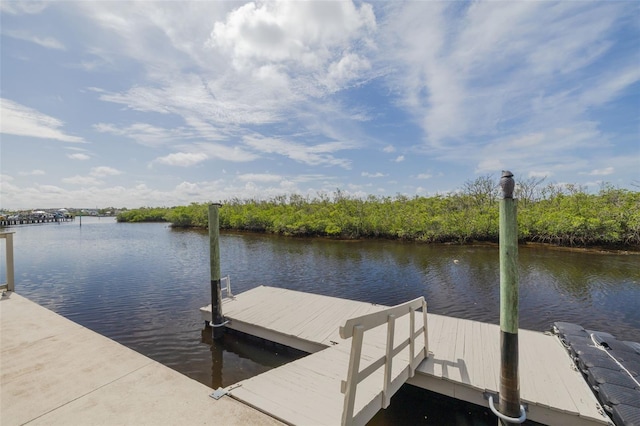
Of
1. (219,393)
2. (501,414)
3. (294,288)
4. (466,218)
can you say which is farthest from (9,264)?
(466,218)

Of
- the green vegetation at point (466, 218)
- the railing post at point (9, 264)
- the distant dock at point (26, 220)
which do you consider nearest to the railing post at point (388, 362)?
the railing post at point (9, 264)

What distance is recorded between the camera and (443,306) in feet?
29.1

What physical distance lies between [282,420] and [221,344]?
167 inches

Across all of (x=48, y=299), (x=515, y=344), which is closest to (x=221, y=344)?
(x=515, y=344)

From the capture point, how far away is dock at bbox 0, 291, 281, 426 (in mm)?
2648

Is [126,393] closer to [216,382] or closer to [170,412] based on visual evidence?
[170,412]

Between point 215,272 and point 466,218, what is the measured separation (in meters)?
22.1

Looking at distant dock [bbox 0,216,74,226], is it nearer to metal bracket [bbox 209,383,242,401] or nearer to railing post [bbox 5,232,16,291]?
railing post [bbox 5,232,16,291]

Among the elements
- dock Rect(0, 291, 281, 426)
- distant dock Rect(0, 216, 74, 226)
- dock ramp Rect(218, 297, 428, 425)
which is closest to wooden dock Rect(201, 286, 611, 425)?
dock ramp Rect(218, 297, 428, 425)

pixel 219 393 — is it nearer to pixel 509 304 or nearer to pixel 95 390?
pixel 95 390

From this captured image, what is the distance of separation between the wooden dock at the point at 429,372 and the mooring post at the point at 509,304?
457mm

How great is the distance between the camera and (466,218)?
77.6 feet

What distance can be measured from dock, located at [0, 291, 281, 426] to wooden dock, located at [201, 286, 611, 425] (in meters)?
0.41

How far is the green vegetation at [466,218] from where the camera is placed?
19047 mm
